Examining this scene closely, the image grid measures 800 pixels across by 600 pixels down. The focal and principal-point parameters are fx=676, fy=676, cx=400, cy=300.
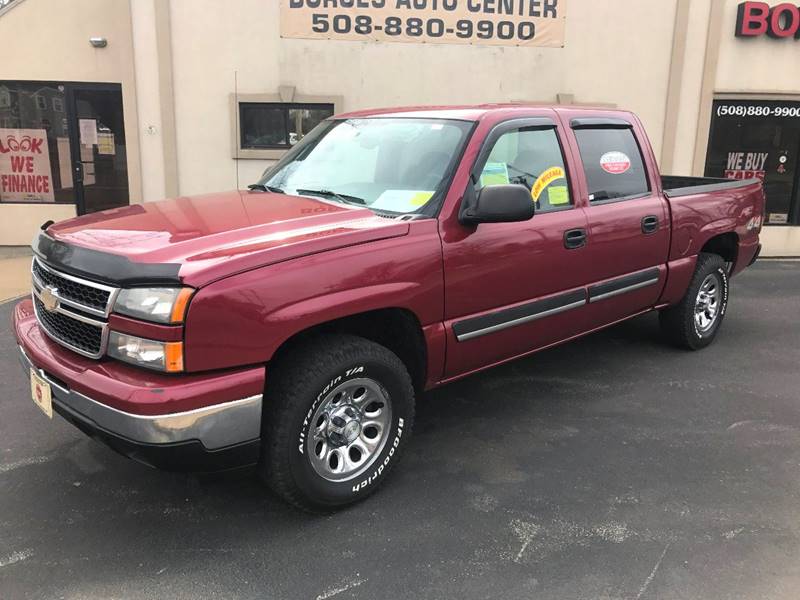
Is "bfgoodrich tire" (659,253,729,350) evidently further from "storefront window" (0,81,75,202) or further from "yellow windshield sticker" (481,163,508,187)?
"storefront window" (0,81,75,202)

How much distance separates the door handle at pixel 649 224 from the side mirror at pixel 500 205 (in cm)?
156

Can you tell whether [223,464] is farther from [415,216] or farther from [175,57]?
[175,57]

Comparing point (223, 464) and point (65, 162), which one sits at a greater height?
point (65, 162)

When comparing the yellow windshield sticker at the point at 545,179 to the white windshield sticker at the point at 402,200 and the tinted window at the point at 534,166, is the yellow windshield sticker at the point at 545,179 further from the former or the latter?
the white windshield sticker at the point at 402,200

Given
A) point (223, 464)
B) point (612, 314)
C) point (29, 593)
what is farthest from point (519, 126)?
point (29, 593)

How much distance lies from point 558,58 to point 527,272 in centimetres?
711

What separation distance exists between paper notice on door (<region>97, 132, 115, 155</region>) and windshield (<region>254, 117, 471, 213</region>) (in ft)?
21.8

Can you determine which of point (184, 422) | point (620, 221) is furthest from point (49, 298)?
point (620, 221)

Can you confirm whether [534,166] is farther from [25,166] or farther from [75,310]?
[25,166]

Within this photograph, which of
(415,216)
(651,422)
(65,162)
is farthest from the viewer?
(65,162)

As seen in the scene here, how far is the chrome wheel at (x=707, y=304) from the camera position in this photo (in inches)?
218

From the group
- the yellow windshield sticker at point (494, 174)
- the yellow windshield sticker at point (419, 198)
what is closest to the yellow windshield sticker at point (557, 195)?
the yellow windshield sticker at point (494, 174)

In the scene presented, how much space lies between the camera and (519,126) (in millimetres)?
3926

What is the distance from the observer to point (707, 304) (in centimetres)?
566
